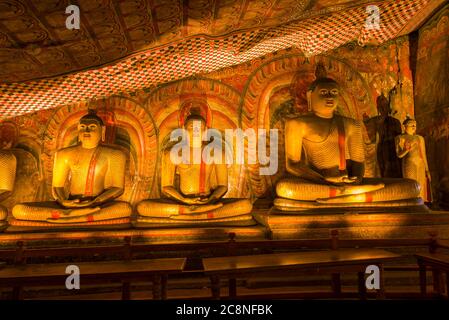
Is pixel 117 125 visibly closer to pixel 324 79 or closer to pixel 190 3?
pixel 190 3

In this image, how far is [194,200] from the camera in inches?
180

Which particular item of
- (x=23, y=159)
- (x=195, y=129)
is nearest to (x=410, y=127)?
(x=195, y=129)

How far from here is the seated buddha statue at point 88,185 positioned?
14.5 ft

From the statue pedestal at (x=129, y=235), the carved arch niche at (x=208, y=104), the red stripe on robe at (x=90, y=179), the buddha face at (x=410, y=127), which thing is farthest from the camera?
the carved arch niche at (x=208, y=104)

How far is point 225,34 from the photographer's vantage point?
516cm

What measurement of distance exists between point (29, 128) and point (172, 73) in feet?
8.02

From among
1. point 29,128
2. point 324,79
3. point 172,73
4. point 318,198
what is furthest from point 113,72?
point 318,198

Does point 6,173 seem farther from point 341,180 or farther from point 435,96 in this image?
point 435,96

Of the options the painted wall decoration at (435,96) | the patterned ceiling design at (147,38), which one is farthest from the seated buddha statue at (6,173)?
the painted wall decoration at (435,96)

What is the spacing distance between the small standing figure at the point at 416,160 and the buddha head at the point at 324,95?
4.45 ft

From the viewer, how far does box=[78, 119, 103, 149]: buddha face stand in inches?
197

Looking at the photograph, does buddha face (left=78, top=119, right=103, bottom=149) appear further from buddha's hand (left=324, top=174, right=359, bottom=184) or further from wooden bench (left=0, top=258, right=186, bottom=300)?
buddha's hand (left=324, top=174, right=359, bottom=184)

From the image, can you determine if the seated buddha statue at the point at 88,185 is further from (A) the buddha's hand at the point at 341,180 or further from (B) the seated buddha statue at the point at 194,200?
(A) the buddha's hand at the point at 341,180

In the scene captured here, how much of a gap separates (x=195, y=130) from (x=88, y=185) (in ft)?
5.21
